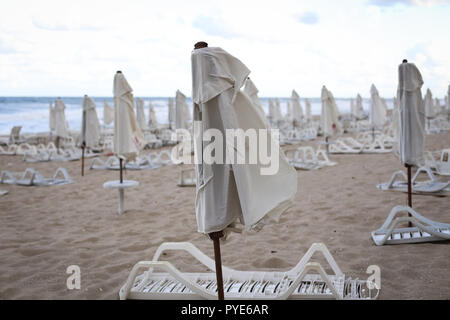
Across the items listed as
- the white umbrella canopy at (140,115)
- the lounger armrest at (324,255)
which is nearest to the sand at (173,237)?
the lounger armrest at (324,255)

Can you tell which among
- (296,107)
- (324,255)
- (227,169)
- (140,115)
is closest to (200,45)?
(227,169)

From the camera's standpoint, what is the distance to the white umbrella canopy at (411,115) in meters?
3.87

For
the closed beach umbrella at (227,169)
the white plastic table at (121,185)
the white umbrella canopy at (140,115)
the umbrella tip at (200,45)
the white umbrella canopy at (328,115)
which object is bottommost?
the white plastic table at (121,185)

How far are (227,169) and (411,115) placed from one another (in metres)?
2.95

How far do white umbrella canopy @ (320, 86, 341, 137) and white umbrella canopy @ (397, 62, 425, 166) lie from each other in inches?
258

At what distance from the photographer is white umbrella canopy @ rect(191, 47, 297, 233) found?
5.90ft

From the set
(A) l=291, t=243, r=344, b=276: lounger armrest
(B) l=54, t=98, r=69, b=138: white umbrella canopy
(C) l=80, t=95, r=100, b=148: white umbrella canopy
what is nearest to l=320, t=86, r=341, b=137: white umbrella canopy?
(C) l=80, t=95, r=100, b=148: white umbrella canopy

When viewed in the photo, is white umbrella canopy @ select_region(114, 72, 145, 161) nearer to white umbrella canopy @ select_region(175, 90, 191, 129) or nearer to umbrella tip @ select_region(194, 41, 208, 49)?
umbrella tip @ select_region(194, 41, 208, 49)

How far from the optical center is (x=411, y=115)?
394 cm

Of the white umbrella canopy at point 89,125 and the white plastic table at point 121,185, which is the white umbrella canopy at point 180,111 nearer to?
the white umbrella canopy at point 89,125

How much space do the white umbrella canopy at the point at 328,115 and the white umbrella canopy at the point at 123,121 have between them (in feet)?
21.8

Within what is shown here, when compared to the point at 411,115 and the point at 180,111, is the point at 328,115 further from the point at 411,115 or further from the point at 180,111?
the point at 411,115

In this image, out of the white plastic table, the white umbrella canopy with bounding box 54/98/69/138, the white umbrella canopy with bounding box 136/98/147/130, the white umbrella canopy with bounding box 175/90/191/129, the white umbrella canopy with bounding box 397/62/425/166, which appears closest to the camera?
the white umbrella canopy with bounding box 397/62/425/166
